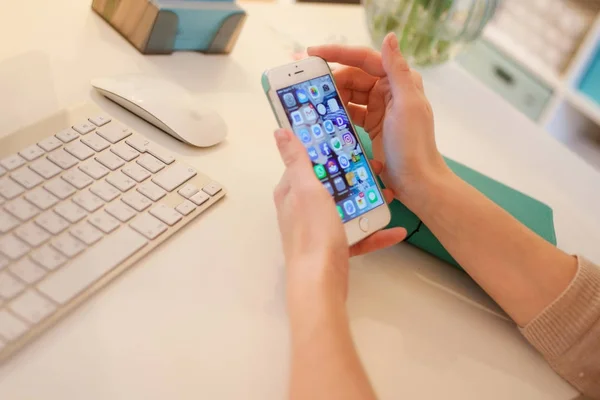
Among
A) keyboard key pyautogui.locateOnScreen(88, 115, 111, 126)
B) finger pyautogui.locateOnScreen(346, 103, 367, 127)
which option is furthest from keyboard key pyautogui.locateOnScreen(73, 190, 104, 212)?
finger pyautogui.locateOnScreen(346, 103, 367, 127)

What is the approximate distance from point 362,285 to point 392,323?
5 centimetres

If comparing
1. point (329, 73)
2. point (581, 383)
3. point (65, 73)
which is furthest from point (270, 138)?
point (581, 383)

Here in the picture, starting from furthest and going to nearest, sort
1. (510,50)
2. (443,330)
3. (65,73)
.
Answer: (510,50)
(65,73)
(443,330)

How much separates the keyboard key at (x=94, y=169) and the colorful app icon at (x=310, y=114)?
199 mm

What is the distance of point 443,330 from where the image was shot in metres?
0.51

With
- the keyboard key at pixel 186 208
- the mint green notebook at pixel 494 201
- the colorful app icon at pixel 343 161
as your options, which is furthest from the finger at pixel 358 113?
the keyboard key at pixel 186 208

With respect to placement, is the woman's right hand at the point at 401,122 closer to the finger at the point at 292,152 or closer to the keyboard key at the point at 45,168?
the finger at the point at 292,152

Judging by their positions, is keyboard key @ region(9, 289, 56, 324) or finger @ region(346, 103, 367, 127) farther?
finger @ region(346, 103, 367, 127)

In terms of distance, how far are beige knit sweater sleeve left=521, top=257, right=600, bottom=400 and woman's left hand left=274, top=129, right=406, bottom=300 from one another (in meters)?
0.21

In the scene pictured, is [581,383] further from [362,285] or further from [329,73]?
[329,73]

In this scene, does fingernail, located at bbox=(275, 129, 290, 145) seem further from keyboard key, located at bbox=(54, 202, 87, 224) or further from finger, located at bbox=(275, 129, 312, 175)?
keyboard key, located at bbox=(54, 202, 87, 224)

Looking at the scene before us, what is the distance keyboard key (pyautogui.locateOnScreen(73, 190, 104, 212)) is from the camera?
48cm

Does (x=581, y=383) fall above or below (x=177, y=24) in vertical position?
below

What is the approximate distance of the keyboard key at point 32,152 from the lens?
50cm
